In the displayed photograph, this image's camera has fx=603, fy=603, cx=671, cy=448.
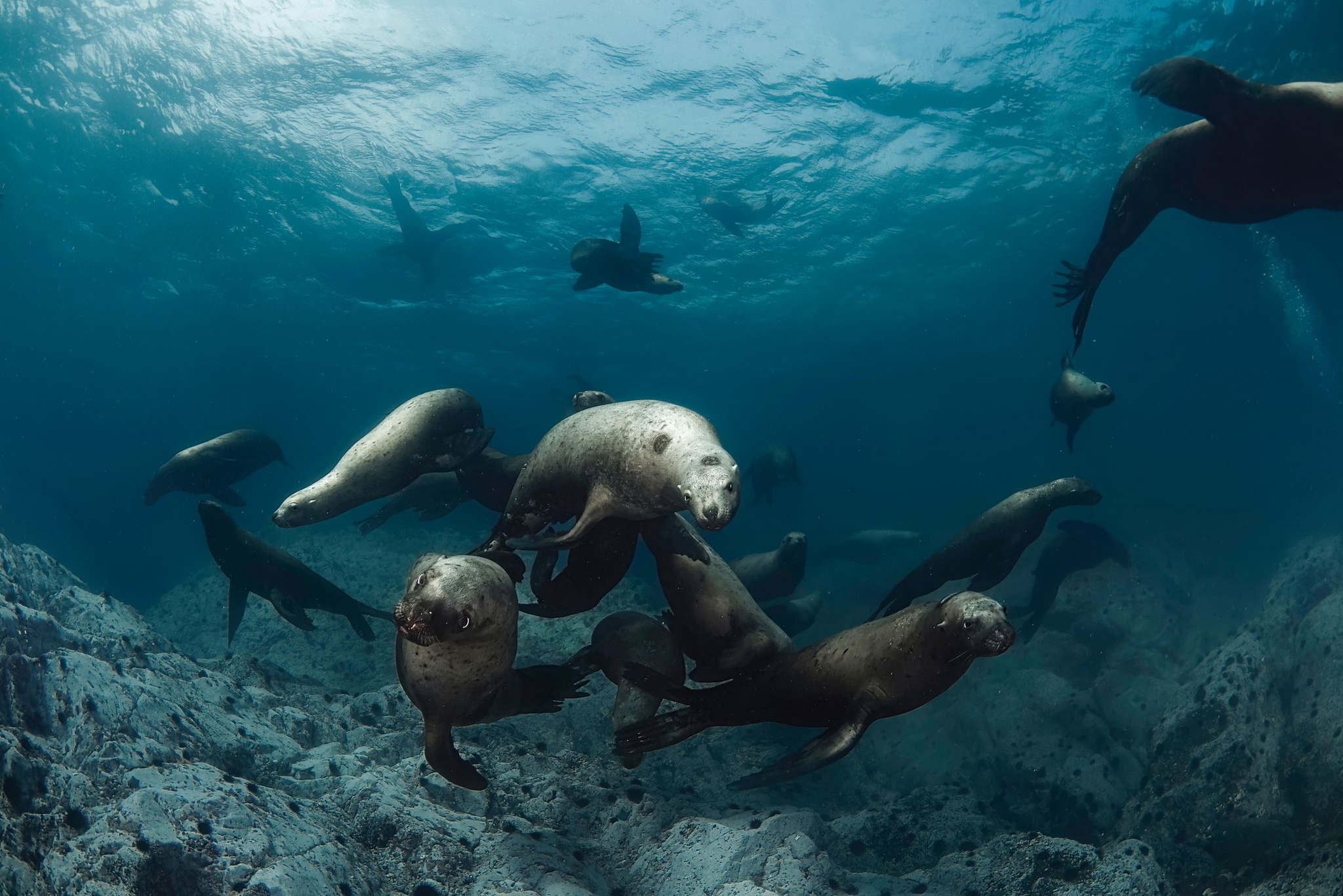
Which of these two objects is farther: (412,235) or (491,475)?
(412,235)

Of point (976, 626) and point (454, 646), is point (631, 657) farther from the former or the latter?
point (976, 626)

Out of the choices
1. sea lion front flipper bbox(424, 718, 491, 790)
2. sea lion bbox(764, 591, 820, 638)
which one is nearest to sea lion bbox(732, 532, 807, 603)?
sea lion bbox(764, 591, 820, 638)

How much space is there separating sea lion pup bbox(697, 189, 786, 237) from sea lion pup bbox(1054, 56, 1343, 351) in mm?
12306

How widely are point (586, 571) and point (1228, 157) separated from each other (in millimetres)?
6460

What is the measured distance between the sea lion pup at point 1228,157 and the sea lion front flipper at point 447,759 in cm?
631

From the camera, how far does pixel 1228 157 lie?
5.21m

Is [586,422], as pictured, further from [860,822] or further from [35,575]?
[35,575]

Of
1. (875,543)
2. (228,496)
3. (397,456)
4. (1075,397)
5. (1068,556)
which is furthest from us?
(875,543)

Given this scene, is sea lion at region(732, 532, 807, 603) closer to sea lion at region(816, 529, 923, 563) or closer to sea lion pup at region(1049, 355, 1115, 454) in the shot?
sea lion pup at region(1049, 355, 1115, 454)

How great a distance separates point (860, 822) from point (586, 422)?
4153mm

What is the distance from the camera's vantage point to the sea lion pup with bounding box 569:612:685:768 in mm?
3801

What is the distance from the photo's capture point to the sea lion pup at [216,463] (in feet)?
29.5

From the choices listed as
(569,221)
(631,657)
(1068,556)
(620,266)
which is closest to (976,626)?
(631,657)

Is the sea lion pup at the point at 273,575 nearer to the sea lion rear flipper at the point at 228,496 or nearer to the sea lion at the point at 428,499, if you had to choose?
the sea lion at the point at 428,499
